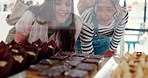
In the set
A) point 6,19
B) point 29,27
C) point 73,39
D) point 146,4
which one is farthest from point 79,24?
point 146,4

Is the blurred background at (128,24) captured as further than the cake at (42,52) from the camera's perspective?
Yes

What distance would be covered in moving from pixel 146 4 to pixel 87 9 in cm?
73

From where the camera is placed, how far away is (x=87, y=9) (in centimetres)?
182

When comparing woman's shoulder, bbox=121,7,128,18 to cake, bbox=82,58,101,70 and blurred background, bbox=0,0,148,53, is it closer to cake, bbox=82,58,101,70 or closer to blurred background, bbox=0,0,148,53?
blurred background, bbox=0,0,148,53

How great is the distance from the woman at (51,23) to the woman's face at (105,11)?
17 cm

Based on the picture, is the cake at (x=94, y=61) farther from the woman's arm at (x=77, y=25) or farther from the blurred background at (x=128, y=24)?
the blurred background at (x=128, y=24)

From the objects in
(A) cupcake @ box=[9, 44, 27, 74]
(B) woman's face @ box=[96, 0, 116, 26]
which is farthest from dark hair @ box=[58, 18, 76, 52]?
(A) cupcake @ box=[9, 44, 27, 74]

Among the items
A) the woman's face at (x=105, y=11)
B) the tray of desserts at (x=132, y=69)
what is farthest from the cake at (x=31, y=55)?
the woman's face at (x=105, y=11)

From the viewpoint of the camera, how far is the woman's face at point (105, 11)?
5.91 ft

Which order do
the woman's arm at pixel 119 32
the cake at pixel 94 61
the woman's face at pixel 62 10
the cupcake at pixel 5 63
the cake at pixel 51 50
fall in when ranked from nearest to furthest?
the cupcake at pixel 5 63 → the cake at pixel 94 61 → the cake at pixel 51 50 → the woman's face at pixel 62 10 → the woman's arm at pixel 119 32

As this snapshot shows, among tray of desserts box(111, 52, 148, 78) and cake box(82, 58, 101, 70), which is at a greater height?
cake box(82, 58, 101, 70)

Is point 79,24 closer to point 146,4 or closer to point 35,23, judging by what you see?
point 35,23

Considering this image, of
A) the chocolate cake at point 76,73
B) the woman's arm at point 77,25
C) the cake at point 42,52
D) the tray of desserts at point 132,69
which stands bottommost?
the tray of desserts at point 132,69

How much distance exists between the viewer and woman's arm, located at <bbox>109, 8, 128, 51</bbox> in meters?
1.85
